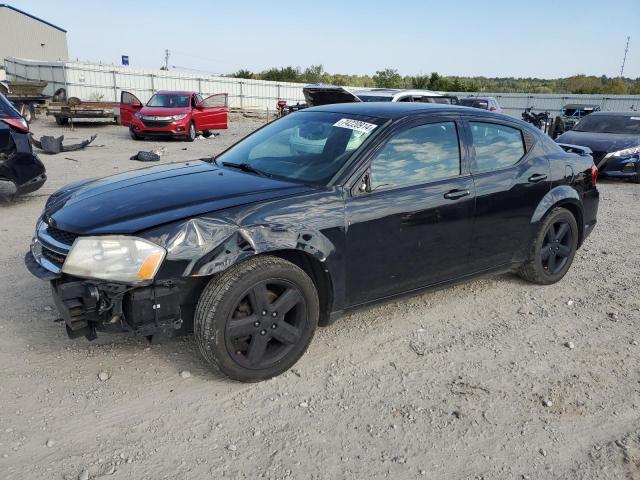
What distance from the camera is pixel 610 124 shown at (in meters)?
12.2

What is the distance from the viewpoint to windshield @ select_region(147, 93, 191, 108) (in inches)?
686

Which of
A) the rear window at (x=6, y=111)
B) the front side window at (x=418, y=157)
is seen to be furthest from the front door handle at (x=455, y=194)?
the rear window at (x=6, y=111)

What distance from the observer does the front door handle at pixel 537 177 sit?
4.44 metres

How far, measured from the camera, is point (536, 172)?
450cm

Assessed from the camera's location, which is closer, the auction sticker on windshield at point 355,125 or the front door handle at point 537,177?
the auction sticker on windshield at point 355,125

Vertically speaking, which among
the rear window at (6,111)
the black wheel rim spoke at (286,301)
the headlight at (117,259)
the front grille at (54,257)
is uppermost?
the rear window at (6,111)

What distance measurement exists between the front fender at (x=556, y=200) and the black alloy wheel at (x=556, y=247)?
205 mm

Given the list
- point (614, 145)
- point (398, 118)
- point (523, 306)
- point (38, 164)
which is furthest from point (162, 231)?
point (614, 145)

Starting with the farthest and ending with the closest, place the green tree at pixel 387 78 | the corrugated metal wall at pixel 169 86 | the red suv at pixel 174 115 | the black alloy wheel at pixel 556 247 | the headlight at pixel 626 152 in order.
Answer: the green tree at pixel 387 78, the corrugated metal wall at pixel 169 86, the red suv at pixel 174 115, the headlight at pixel 626 152, the black alloy wheel at pixel 556 247

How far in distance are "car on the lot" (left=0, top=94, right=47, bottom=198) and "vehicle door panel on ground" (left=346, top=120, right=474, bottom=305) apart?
5370mm

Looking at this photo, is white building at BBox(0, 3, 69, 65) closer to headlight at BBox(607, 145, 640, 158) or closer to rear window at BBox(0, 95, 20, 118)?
rear window at BBox(0, 95, 20, 118)

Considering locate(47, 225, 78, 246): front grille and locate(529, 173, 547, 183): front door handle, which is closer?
locate(47, 225, 78, 246): front grille

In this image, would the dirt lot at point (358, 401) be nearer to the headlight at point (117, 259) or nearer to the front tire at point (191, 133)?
the headlight at point (117, 259)

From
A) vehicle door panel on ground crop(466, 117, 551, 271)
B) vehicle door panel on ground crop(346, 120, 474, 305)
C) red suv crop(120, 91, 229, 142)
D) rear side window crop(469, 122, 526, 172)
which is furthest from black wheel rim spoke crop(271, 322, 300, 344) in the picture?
red suv crop(120, 91, 229, 142)
